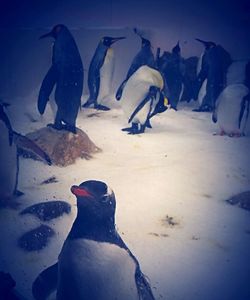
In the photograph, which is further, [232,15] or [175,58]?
[232,15]

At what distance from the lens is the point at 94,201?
1.09m

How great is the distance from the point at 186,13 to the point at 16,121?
165 inches

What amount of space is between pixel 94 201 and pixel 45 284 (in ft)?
1.10

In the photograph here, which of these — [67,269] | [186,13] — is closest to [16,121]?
[67,269]

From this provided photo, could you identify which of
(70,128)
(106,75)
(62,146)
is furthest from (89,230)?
(106,75)

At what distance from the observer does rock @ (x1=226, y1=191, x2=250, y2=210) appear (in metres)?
2.09

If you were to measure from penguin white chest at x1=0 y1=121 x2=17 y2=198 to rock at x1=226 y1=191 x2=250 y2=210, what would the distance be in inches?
55.3

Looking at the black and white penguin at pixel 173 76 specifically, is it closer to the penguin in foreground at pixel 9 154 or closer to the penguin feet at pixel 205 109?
the penguin feet at pixel 205 109

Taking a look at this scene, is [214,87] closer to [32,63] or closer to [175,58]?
[175,58]

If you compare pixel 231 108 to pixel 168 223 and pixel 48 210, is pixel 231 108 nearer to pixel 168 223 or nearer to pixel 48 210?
pixel 168 223

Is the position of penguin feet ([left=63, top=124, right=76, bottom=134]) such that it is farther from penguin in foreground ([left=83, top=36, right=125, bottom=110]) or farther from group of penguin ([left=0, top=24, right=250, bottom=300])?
penguin in foreground ([left=83, top=36, right=125, bottom=110])

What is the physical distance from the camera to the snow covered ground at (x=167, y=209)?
1.45 metres

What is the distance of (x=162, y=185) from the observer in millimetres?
2396

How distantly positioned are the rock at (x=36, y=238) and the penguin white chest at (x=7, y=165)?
0.45 metres
